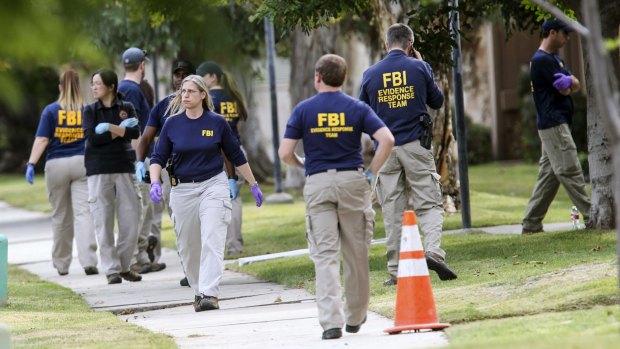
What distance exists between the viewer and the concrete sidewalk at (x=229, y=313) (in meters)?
8.05

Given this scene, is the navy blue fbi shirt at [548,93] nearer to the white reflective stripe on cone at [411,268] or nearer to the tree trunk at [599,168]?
the tree trunk at [599,168]

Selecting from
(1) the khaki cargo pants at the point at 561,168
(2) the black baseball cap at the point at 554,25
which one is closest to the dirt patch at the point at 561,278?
(1) the khaki cargo pants at the point at 561,168

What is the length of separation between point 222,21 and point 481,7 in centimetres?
952

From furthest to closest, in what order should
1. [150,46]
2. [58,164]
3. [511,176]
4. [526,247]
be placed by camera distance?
[511,176] < [150,46] < [58,164] < [526,247]

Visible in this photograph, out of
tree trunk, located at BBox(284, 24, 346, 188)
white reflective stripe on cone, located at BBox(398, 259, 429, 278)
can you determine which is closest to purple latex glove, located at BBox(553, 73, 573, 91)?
white reflective stripe on cone, located at BBox(398, 259, 429, 278)

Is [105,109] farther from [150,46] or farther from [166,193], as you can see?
[150,46]

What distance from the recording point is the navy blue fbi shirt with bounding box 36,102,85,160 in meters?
13.6

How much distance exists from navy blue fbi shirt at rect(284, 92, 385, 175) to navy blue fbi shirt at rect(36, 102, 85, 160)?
5.78 metres

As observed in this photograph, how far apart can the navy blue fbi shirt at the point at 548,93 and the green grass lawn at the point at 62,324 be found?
4.77 metres

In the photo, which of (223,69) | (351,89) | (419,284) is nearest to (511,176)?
(351,89)

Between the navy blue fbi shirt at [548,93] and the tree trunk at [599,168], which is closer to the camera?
the tree trunk at [599,168]

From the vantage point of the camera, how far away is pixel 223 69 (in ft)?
17.0

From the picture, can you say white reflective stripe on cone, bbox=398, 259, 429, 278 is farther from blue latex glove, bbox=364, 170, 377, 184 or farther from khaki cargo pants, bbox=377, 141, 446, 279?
khaki cargo pants, bbox=377, 141, 446, 279

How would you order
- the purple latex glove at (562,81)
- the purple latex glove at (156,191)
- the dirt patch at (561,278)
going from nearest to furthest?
the dirt patch at (561,278) < the purple latex glove at (156,191) < the purple latex glove at (562,81)
